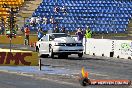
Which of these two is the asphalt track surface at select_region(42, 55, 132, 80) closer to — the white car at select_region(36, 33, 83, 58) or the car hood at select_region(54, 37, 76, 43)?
the white car at select_region(36, 33, 83, 58)

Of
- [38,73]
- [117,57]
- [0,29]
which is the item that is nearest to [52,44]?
[117,57]

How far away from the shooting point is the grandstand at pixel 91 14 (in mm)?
59250

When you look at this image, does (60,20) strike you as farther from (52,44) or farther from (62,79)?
(62,79)

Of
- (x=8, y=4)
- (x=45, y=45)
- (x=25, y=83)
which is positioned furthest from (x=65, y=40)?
Answer: (x=8, y=4)

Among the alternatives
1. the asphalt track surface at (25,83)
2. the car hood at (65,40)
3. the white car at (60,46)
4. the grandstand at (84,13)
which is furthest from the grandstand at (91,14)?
the asphalt track surface at (25,83)

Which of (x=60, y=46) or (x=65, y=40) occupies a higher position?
(x=65, y=40)

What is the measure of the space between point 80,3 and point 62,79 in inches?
1803

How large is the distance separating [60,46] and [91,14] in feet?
99.3

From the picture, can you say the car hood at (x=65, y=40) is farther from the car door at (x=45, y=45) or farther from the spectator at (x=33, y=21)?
the spectator at (x=33, y=21)

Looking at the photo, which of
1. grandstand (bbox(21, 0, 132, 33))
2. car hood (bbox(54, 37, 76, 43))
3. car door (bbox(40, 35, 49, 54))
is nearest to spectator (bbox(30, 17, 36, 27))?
grandstand (bbox(21, 0, 132, 33))

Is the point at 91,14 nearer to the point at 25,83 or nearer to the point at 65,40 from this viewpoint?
the point at 65,40

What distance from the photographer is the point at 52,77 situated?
1858 centimetres

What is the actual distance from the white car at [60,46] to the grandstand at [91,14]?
25.2 m

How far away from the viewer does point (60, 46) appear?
31.2 m
